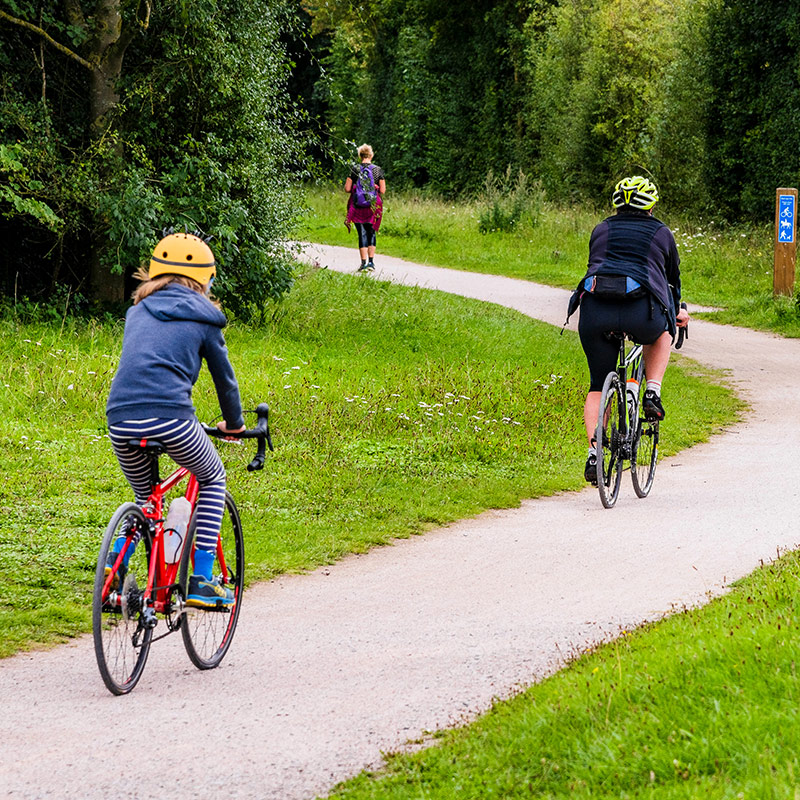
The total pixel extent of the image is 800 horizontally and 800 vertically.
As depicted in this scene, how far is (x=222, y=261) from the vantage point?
45.5 ft

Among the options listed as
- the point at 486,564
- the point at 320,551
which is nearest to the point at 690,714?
the point at 486,564

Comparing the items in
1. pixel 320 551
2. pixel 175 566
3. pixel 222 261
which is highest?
pixel 222 261

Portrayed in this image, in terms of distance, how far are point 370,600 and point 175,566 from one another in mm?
1541

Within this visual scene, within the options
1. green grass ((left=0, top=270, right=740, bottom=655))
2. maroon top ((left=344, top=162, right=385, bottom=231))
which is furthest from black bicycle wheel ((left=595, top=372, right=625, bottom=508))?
maroon top ((left=344, top=162, right=385, bottom=231))

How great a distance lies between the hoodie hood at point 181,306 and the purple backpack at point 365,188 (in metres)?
16.1

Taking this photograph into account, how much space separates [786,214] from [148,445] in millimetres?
16231

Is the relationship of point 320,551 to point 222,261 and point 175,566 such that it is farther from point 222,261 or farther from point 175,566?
point 222,261

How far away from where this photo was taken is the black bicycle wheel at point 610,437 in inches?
324

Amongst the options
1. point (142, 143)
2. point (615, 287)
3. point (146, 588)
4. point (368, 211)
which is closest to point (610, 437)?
point (615, 287)

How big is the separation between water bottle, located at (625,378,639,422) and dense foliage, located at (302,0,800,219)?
25.0 feet

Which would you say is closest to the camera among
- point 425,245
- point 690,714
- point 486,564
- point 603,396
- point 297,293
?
point 690,714

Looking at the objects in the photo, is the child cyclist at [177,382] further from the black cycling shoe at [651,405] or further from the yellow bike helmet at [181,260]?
the black cycling shoe at [651,405]

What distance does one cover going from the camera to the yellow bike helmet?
502cm

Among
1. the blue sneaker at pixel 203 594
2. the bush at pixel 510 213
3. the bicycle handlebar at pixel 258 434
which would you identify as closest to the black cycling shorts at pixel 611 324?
the bicycle handlebar at pixel 258 434
